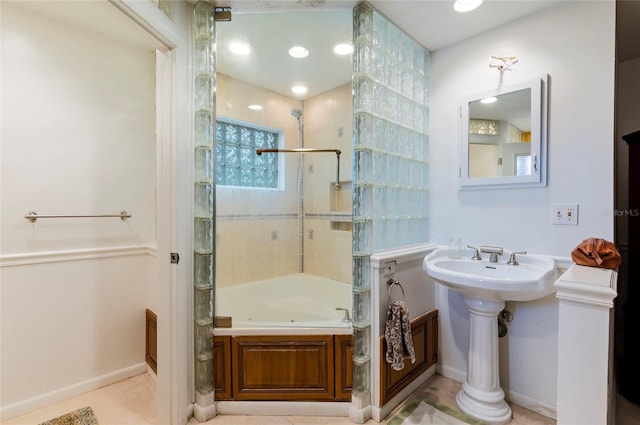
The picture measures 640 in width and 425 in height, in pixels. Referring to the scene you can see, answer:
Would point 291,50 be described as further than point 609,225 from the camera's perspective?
Yes

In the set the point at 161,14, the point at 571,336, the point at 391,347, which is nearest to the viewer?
the point at 571,336

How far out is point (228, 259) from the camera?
200cm

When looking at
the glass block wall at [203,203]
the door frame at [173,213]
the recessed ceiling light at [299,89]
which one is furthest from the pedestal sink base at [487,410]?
the recessed ceiling light at [299,89]

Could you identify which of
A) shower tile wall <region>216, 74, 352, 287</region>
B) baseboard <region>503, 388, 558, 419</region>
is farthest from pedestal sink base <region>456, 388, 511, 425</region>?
shower tile wall <region>216, 74, 352, 287</region>

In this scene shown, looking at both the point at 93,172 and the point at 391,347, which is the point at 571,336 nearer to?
the point at 391,347

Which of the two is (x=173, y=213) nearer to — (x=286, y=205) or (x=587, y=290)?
(x=286, y=205)

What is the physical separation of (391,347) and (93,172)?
2.29 meters

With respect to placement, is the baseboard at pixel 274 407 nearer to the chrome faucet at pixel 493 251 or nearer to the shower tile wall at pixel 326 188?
the shower tile wall at pixel 326 188

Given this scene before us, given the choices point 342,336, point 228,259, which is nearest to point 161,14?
point 228,259

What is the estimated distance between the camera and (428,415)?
173 centimetres

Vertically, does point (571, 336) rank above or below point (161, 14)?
below

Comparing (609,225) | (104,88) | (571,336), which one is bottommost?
(571,336)

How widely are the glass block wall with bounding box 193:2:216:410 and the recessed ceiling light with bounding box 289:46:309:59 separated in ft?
2.18

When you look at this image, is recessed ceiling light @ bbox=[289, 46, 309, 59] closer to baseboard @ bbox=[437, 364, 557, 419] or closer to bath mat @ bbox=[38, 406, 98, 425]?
baseboard @ bbox=[437, 364, 557, 419]
